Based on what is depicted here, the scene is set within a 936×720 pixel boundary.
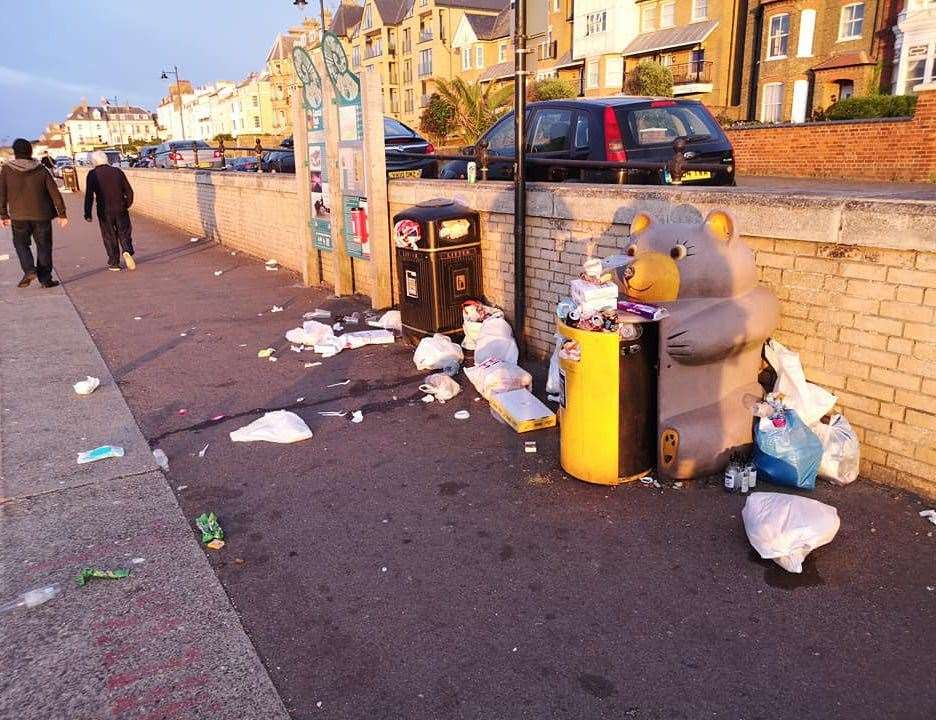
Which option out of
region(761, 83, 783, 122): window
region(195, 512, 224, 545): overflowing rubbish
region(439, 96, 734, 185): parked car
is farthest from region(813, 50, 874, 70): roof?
region(195, 512, 224, 545): overflowing rubbish

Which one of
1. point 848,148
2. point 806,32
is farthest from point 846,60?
point 848,148

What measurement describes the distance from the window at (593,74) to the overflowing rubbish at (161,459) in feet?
134

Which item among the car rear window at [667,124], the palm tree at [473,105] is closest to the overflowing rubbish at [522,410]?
the car rear window at [667,124]

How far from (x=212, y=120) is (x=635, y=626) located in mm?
130318

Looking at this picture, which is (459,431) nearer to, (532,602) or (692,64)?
(532,602)

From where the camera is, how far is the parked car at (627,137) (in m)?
7.05

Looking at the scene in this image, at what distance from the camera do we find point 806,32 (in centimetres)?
2984

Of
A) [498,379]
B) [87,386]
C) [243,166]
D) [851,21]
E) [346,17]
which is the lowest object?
[87,386]

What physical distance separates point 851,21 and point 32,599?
34552 mm

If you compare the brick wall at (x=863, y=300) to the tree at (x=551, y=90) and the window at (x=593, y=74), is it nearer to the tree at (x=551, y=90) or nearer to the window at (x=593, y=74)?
the tree at (x=551, y=90)

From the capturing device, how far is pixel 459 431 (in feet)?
16.6

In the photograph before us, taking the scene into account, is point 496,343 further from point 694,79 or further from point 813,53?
point 694,79

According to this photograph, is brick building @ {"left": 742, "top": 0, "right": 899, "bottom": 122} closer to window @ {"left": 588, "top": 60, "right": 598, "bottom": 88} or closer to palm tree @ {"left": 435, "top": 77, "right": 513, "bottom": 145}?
window @ {"left": 588, "top": 60, "right": 598, "bottom": 88}

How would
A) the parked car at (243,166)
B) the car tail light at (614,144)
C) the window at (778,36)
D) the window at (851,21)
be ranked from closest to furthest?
the car tail light at (614,144) → the parked car at (243,166) → the window at (851,21) → the window at (778,36)
